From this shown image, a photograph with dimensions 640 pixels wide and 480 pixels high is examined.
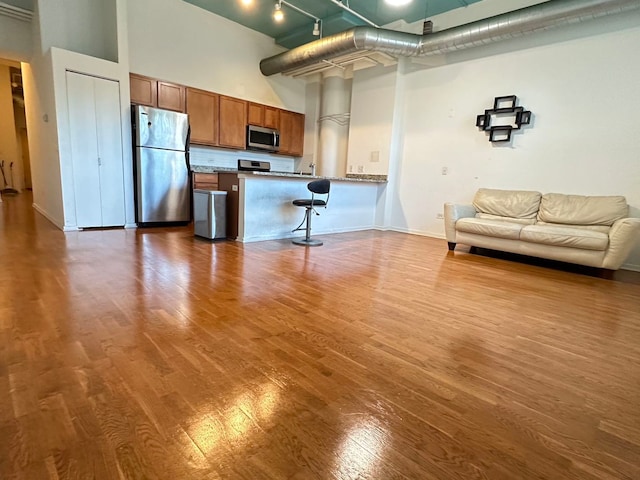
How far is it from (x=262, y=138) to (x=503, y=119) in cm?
450

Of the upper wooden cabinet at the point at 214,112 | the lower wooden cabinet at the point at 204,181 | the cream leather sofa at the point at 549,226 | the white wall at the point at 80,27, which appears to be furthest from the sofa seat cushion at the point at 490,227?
the white wall at the point at 80,27

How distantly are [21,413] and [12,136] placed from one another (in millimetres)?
11770

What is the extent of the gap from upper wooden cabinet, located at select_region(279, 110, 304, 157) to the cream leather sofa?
4227 millimetres

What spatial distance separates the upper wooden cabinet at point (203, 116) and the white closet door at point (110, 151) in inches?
51.5

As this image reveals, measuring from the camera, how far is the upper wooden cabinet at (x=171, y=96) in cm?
540

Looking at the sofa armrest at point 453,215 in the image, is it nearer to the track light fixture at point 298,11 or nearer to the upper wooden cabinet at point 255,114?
the track light fixture at point 298,11

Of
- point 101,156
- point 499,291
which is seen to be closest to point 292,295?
point 499,291

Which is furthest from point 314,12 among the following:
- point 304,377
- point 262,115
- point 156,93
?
point 304,377

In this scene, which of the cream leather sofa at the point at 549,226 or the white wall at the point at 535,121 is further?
the white wall at the point at 535,121

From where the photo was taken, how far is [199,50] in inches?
230

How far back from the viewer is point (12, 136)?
359 inches

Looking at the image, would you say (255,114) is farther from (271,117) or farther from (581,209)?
(581,209)

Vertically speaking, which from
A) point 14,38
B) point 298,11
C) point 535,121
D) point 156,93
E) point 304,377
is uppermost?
point 298,11

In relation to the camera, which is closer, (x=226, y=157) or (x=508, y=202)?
(x=508, y=202)
